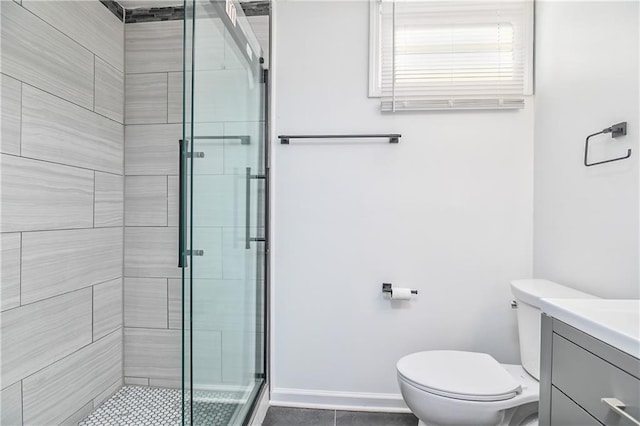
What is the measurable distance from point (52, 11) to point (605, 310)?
2.29 meters

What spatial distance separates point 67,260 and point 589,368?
1.95 meters

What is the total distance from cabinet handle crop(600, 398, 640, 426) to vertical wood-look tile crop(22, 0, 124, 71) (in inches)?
89.3

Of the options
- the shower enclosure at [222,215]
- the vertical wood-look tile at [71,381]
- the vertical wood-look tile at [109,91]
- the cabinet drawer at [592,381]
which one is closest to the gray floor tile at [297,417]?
the shower enclosure at [222,215]

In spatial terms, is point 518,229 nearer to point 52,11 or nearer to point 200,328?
point 200,328

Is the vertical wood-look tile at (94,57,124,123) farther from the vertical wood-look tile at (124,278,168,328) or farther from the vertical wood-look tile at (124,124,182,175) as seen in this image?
the vertical wood-look tile at (124,278,168,328)

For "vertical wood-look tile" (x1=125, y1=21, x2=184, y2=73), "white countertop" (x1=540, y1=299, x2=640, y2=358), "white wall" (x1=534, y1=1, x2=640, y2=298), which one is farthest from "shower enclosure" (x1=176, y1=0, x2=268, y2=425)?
"white wall" (x1=534, y1=1, x2=640, y2=298)

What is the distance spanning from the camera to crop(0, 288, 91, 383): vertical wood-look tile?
4.25 feet

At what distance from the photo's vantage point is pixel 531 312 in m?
1.47

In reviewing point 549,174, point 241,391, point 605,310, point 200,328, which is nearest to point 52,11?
point 200,328

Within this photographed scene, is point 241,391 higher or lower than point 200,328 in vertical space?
lower

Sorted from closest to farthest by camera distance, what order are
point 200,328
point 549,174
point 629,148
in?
point 200,328
point 629,148
point 549,174

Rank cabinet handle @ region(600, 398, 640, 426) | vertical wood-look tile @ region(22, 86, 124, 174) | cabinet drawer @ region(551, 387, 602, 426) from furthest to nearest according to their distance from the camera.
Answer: vertical wood-look tile @ region(22, 86, 124, 174) < cabinet drawer @ region(551, 387, 602, 426) < cabinet handle @ region(600, 398, 640, 426)

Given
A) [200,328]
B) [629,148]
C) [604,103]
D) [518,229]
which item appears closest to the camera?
[200,328]

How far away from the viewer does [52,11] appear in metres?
1.48
